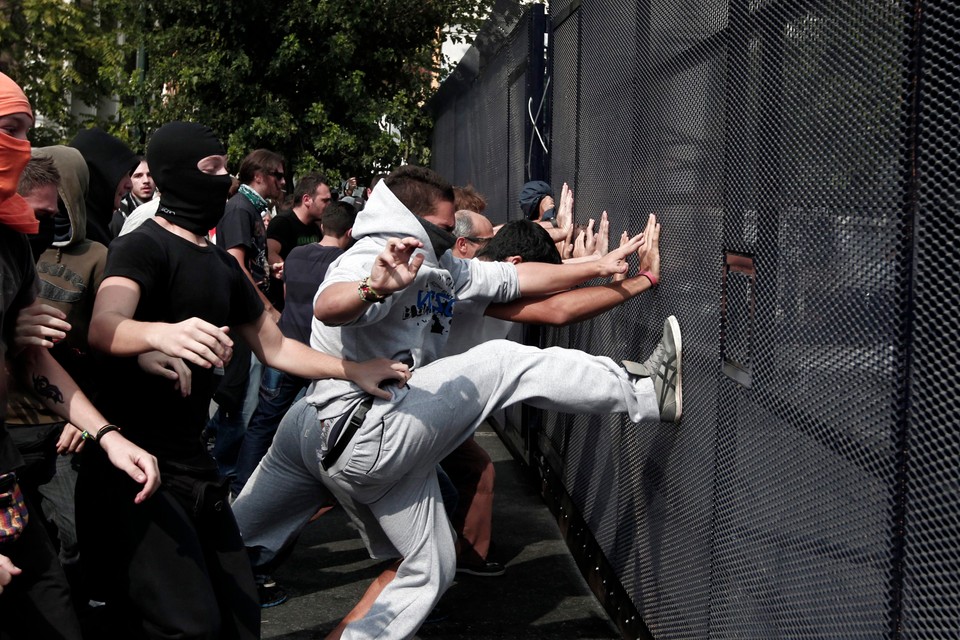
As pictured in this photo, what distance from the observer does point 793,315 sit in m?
2.86

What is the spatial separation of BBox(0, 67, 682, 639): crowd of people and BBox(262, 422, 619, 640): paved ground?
931 millimetres

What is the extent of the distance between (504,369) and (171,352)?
141 cm

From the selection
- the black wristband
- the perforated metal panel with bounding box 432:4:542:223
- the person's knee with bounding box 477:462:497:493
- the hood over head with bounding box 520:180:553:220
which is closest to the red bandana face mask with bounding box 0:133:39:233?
the black wristband

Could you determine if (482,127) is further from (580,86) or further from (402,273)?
(402,273)

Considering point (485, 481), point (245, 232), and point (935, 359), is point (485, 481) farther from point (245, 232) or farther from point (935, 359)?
point (935, 359)

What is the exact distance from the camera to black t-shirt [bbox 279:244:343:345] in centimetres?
660

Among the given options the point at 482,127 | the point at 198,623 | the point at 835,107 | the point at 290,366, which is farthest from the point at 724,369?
the point at 482,127

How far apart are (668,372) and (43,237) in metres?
2.21

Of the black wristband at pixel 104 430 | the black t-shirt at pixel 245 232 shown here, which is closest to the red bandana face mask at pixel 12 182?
the black wristband at pixel 104 430

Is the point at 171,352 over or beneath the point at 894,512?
over

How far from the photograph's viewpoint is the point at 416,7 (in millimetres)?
15289

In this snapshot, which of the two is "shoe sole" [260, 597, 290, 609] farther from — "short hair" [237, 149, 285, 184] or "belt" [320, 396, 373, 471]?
"short hair" [237, 149, 285, 184]

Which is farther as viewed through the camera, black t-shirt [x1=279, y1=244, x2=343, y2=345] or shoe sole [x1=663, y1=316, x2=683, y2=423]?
black t-shirt [x1=279, y1=244, x2=343, y2=345]

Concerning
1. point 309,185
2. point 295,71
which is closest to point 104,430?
point 309,185
